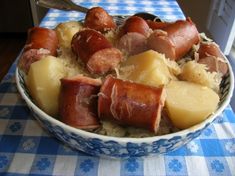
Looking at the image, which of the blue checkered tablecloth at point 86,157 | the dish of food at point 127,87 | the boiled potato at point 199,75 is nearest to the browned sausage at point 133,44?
the dish of food at point 127,87

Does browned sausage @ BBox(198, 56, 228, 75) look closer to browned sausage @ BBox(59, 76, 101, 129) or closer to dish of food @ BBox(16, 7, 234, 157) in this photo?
dish of food @ BBox(16, 7, 234, 157)

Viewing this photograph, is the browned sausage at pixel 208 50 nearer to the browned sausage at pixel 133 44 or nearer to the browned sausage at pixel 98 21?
the browned sausage at pixel 133 44

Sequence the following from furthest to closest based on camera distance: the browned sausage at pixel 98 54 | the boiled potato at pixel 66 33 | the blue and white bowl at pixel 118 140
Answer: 1. the boiled potato at pixel 66 33
2. the browned sausage at pixel 98 54
3. the blue and white bowl at pixel 118 140

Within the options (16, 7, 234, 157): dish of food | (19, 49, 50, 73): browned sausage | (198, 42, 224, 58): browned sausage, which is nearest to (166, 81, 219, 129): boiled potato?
(16, 7, 234, 157): dish of food

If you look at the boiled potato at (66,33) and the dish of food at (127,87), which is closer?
the dish of food at (127,87)

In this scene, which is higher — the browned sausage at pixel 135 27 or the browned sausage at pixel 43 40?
the browned sausage at pixel 135 27

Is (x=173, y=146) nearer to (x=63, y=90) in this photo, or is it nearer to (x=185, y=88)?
(x=185, y=88)

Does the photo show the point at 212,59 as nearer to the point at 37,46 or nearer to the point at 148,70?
the point at 148,70
